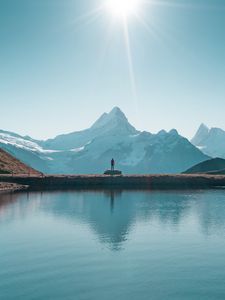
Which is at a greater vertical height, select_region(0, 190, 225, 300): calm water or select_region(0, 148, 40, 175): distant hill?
select_region(0, 148, 40, 175): distant hill

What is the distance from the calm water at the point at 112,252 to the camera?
33.9m

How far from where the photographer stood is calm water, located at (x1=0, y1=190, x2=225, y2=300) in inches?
1336

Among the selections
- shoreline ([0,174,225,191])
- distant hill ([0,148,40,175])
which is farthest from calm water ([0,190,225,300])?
distant hill ([0,148,40,175])

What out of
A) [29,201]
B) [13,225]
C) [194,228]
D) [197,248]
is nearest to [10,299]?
[197,248]

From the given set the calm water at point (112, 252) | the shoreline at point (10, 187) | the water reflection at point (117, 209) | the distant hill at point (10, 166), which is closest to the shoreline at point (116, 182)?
the shoreline at point (10, 187)

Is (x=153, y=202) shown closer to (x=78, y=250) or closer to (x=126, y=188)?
(x=126, y=188)

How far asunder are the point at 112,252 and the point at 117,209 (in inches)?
1411

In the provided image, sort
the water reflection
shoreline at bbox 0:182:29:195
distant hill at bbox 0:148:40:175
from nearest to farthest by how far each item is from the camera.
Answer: the water reflection, shoreline at bbox 0:182:29:195, distant hill at bbox 0:148:40:175

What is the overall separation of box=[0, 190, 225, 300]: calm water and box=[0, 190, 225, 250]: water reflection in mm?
180

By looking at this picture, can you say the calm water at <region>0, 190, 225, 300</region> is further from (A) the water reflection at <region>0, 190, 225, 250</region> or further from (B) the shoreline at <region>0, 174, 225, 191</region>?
(B) the shoreline at <region>0, 174, 225, 191</region>

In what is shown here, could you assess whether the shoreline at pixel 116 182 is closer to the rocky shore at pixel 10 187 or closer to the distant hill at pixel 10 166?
the rocky shore at pixel 10 187

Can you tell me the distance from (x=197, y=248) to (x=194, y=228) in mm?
13573

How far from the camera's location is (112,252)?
4625cm

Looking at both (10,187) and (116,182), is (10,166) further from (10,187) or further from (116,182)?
(116,182)
